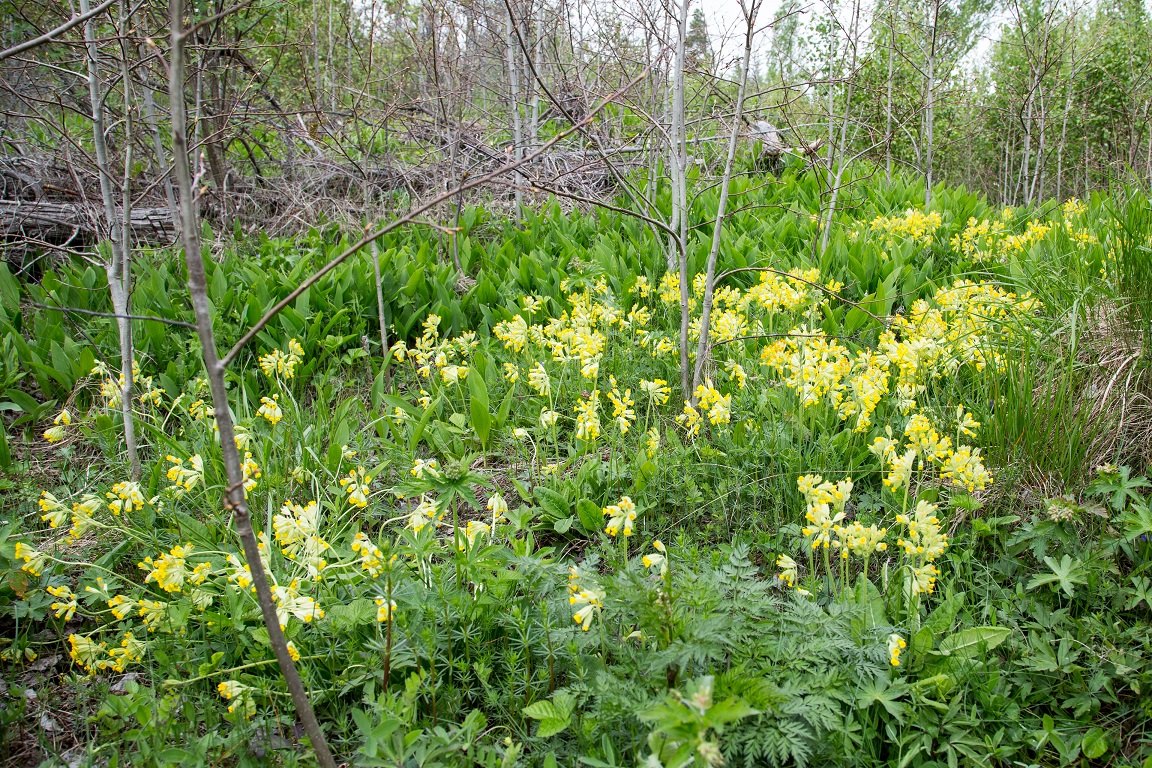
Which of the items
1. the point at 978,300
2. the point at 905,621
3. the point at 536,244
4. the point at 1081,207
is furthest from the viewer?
the point at 536,244

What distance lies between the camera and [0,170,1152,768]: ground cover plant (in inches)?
68.1

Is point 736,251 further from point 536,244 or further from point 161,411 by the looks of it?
point 161,411

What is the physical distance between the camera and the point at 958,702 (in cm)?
179

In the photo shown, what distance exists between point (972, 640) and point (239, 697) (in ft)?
6.13

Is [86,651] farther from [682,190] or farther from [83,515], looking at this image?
[682,190]

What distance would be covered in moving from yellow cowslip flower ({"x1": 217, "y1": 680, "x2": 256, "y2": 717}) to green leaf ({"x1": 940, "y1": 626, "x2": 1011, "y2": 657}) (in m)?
1.73

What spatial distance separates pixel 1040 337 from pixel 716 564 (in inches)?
75.0

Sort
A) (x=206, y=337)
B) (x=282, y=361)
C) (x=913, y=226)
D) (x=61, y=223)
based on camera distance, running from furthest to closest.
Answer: (x=61, y=223) → (x=913, y=226) → (x=282, y=361) → (x=206, y=337)

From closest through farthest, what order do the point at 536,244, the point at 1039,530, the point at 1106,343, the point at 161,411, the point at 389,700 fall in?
the point at 389,700 < the point at 1039,530 < the point at 1106,343 < the point at 161,411 < the point at 536,244

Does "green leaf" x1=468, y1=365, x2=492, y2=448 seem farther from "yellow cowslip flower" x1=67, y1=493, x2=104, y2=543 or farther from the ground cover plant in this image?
"yellow cowslip flower" x1=67, y1=493, x2=104, y2=543

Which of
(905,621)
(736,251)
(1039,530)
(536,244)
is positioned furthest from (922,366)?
(536,244)

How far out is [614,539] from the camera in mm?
2785

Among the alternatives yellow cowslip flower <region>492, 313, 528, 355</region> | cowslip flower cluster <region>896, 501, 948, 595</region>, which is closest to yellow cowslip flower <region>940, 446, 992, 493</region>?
cowslip flower cluster <region>896, 501, 948, 595</region>

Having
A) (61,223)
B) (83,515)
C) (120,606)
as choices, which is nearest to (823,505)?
(120,606)
